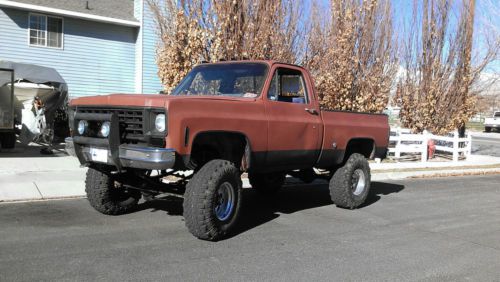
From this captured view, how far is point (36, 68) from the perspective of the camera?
50.6 feet

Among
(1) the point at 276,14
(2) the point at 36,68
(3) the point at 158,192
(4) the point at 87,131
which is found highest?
(1) the point at 276,14

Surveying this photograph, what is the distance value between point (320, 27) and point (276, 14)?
2.80 m

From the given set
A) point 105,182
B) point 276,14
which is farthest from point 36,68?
point 105,182

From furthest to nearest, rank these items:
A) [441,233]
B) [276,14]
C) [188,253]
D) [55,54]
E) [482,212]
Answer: [55,54], [276,14], [482,212], [441,233], [188,253]

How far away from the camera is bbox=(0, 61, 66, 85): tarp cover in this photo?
14.7 meters

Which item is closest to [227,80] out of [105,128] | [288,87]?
[288,87]

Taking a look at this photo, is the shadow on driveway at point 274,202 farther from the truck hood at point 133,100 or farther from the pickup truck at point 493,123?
the pickup truck at point 493,123

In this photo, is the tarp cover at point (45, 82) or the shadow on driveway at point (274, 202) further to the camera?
the tarp cover at point (45, 82)

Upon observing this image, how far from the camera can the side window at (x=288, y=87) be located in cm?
666

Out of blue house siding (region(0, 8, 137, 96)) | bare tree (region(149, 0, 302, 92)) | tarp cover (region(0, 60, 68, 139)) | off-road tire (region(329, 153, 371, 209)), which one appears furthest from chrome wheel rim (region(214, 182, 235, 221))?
blue house siding (region(0, 8, 137, 96))

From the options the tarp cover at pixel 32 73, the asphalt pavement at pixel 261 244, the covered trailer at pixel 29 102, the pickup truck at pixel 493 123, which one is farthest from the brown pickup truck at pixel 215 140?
the pickup truck at pixel 493 123

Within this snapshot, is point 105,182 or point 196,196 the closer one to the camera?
point 196,196

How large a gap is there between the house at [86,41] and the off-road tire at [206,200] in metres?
13.5

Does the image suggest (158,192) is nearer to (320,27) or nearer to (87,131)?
(87,131)
